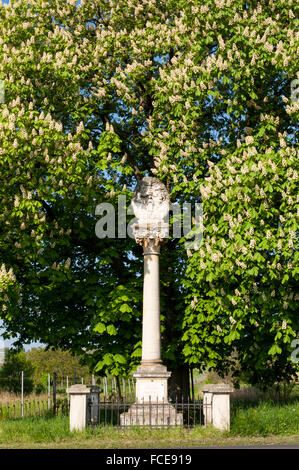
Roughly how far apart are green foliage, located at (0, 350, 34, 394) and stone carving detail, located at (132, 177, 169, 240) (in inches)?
682

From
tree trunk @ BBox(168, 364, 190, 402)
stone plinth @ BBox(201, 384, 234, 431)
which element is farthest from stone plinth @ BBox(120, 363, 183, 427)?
tree trunk @ BBox(168, 364, 190, 402)

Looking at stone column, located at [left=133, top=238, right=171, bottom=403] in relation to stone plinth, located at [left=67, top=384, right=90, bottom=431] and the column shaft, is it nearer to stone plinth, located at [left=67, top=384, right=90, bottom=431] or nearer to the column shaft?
the column shaft

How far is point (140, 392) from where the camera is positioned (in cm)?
1577

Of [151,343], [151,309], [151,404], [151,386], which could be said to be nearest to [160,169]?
[151,309]

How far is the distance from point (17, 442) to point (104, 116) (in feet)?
39.8

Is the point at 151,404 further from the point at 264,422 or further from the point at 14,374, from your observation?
the point at 14,374

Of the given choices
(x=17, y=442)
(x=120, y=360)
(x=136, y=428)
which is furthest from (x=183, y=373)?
(x=17, y=442)

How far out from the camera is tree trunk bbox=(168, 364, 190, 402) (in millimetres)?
19625

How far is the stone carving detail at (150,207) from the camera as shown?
1716 centimetres
